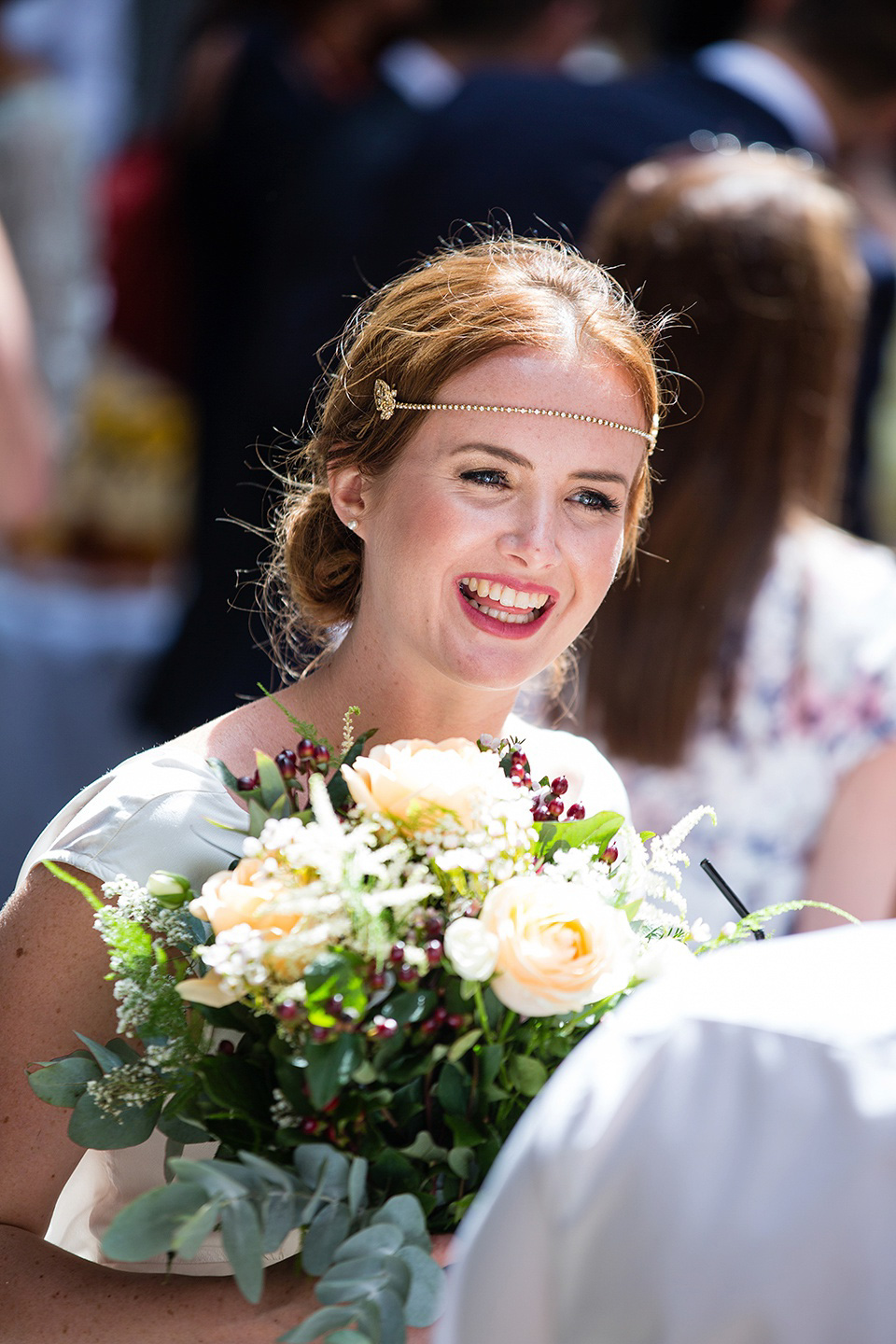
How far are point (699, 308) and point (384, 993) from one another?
1.85m

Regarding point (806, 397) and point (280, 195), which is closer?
point (806, 397)

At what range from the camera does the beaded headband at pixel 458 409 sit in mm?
1755

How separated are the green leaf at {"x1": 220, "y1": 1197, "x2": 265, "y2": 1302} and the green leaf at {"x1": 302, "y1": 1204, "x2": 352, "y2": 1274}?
0.05 metres

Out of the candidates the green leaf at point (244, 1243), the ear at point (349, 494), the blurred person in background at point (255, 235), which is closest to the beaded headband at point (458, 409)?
the ear at point (349, 494)

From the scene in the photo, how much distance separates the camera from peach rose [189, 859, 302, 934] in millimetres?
1378

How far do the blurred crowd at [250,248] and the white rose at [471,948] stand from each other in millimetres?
1616

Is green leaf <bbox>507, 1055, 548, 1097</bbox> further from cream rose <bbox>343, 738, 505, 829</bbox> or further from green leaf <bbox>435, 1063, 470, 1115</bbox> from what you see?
cream rose <bbox>343, 738, 505, 829</bbox>

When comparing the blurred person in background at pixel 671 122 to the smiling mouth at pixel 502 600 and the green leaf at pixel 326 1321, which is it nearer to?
the smiling mouth at pixel 502 600

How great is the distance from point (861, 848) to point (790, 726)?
0.89 ft

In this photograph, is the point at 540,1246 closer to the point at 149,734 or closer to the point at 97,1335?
the point at 97,1335

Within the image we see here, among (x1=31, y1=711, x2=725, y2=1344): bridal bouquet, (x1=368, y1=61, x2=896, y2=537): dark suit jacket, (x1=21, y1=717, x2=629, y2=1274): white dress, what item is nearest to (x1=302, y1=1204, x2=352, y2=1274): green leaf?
(x1=31, y1=711, x2=725, y2=1344): bridal bouquet

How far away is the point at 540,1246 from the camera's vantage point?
90 centimetres

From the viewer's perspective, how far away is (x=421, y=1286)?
1.33 m

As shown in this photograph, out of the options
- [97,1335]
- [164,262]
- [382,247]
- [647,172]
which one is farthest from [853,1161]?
[164,262]
